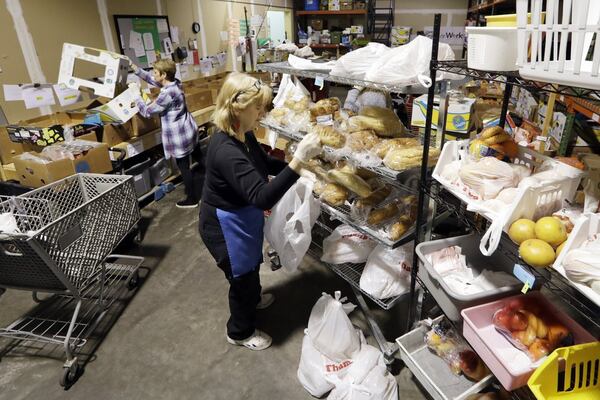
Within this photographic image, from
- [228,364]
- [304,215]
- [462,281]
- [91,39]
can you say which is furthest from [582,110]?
[91,39]

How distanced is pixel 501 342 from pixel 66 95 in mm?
3796

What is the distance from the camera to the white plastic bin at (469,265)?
1.38 m

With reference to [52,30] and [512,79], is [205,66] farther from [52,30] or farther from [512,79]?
[512,79]

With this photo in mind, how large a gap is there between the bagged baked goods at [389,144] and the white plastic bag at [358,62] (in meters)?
0.32

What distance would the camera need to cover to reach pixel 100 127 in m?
3.31

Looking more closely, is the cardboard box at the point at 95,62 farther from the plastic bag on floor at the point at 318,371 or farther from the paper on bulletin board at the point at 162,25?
the plastic bag on floor at the point at 318,371

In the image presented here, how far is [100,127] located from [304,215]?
7.60ft

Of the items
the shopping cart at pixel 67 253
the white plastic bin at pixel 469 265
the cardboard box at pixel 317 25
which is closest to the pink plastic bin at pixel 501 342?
the white plastic bin at pixel 469 265

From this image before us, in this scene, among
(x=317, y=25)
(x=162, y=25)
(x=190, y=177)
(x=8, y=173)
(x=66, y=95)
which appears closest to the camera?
(x=8, y=173)

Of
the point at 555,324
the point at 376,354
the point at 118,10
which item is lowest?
the point at 376,354

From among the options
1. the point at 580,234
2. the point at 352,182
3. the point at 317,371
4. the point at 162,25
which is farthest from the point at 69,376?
the point at 162,25

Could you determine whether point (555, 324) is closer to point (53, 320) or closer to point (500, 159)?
point (500, 159)

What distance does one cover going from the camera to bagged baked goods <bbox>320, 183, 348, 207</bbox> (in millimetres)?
2023

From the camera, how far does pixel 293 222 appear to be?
79.8 inches
